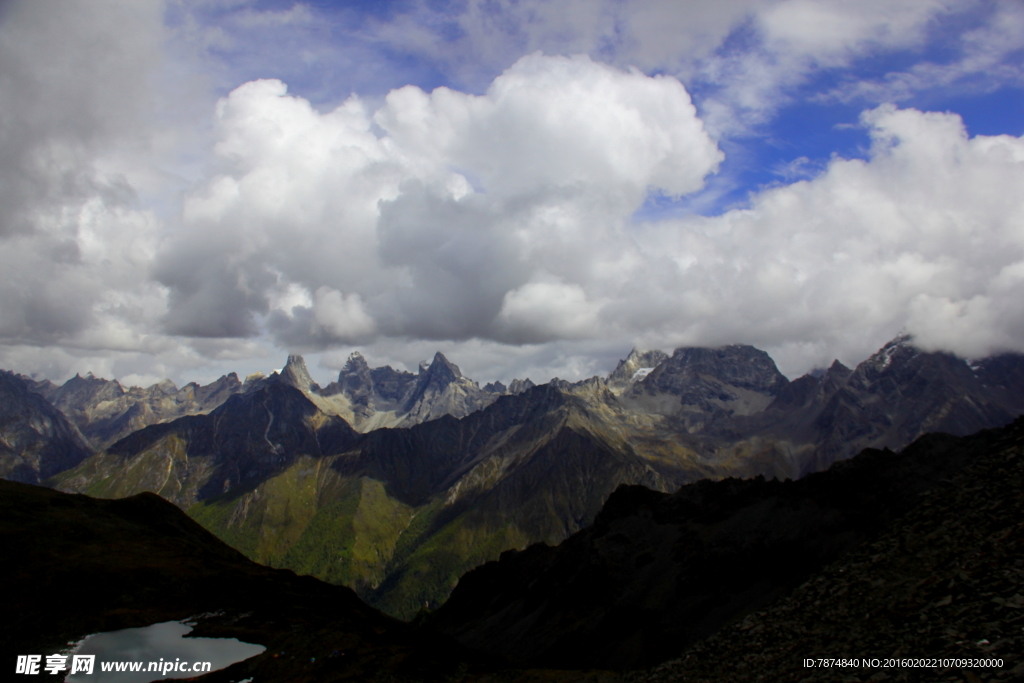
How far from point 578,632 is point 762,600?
5704cm

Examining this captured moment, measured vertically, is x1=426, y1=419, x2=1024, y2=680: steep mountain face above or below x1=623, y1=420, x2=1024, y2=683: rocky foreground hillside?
below

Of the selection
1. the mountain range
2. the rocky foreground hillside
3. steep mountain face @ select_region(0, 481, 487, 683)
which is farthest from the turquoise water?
the rocky foreground hillside

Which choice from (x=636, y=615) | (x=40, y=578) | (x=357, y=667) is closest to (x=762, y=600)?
(x=636, y=615)

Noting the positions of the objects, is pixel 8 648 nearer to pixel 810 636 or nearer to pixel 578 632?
pixel 810 636

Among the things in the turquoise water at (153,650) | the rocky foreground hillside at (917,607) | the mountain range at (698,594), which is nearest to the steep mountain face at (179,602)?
the mountain range at (698,594)

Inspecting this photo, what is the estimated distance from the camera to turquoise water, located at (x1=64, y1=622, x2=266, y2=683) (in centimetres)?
7456

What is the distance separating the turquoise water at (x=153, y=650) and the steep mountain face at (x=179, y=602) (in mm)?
2882

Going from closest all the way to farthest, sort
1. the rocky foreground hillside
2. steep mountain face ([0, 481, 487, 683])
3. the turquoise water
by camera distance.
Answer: the rocky foreground hillside, the turquoise water, steep mountain face ([0, 481, 487, 683])

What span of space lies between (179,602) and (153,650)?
32460 mm

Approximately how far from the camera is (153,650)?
277ft

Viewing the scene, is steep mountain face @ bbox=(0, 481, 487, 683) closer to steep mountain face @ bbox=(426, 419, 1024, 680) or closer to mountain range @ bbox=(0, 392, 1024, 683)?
mountain range @ bbox=(0, 392, 1024, 683)

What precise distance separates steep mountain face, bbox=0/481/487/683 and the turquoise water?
2.88 m

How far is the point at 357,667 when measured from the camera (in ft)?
258

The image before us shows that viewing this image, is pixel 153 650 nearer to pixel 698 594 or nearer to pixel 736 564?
pixel 698 594
